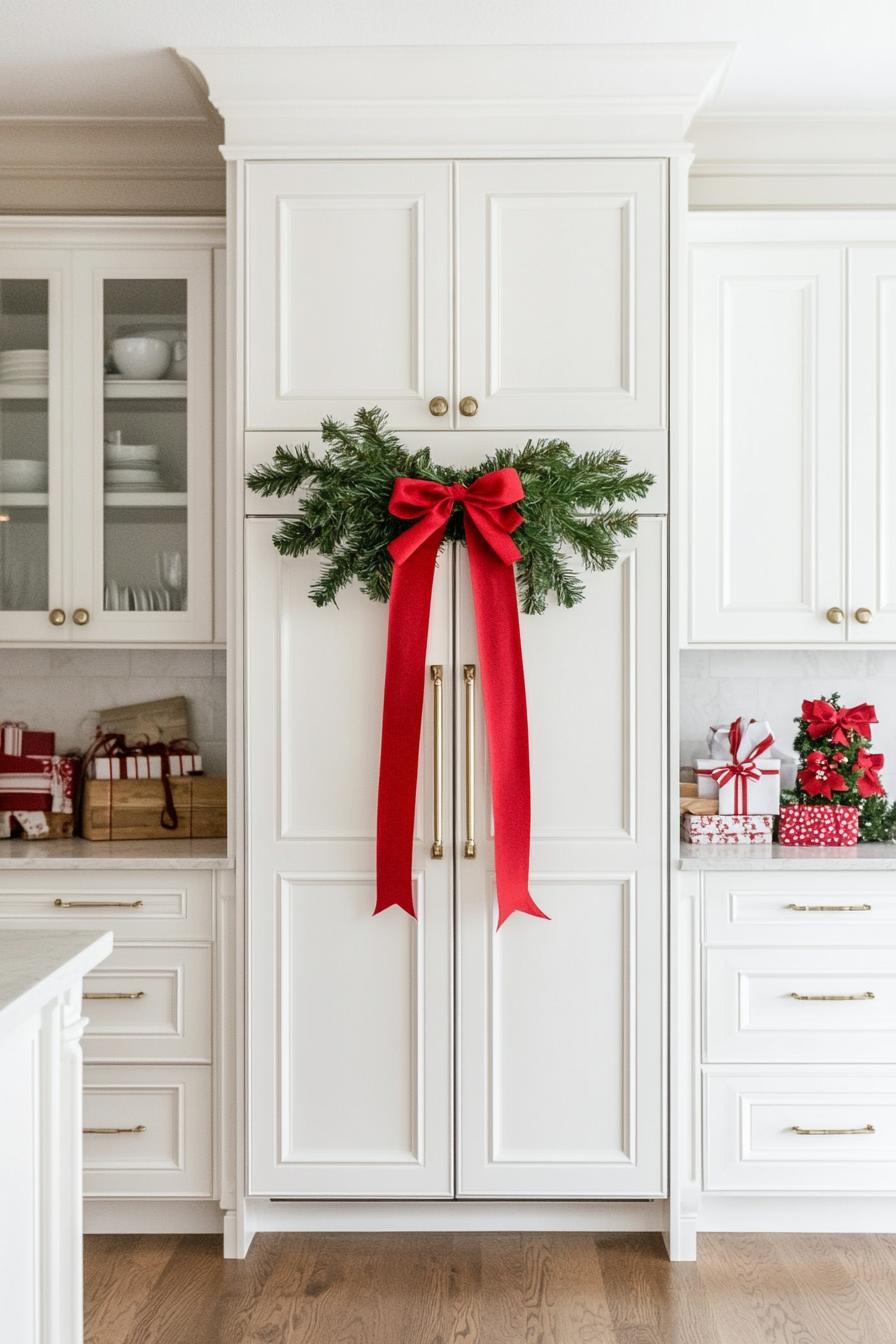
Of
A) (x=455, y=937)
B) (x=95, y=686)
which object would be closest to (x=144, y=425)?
(x=95, y=686)

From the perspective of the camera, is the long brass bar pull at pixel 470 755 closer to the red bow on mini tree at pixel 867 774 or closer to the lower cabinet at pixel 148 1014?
the lower cabinet at pixel 148 1014

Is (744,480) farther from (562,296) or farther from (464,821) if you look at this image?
(464,821)

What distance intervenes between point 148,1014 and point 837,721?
1.78 metres

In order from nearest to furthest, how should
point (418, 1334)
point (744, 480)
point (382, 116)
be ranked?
1. point (418, 1334)
2. point (382, 116)
3. point (744, 480)

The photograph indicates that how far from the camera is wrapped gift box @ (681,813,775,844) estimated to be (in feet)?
9.11

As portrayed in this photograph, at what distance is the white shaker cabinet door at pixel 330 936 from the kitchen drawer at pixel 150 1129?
0.49 feet

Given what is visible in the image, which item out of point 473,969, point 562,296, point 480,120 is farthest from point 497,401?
point 473,969

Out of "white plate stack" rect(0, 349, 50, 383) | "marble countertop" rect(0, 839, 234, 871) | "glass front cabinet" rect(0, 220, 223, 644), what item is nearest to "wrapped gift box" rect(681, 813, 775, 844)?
"marble countertop" rect(0, 839, 234, 871)

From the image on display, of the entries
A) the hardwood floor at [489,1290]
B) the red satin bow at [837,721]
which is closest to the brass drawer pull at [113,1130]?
the hardwood floor at [489,1290]

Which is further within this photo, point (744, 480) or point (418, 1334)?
point (744, 480)

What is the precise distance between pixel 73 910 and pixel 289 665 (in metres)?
0.75

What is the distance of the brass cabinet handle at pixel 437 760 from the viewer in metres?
2.55

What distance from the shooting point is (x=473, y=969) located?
8.47ft

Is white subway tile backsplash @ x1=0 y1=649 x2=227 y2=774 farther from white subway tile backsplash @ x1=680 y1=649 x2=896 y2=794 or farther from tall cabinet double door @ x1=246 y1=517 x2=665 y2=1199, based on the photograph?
white subway tile backsplash @ x1=680 y1=649 x2=896 y2=794
